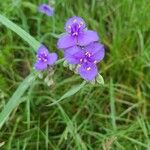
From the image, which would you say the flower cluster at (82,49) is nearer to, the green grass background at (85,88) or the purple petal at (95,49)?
the purple petal at (95,49)

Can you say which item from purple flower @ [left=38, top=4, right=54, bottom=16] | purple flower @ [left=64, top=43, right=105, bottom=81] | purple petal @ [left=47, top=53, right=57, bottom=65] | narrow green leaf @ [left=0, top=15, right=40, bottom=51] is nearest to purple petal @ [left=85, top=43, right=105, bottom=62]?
purple flower @ [left=64, top=43, right=105, bottom=81]

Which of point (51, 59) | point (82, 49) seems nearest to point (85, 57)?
point (82, 49)

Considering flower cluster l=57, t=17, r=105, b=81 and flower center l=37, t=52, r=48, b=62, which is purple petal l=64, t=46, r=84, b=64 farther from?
flower center l=37, t=52, r=48, b=62

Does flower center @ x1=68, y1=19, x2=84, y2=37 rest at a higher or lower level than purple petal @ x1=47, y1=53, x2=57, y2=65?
higher

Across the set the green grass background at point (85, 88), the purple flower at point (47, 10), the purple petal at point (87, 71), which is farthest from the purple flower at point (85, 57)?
the purple flower at point (47, 10)

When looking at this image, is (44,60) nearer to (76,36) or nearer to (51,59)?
(51,59)

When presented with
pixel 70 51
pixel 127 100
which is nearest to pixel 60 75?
pixel 127 100
